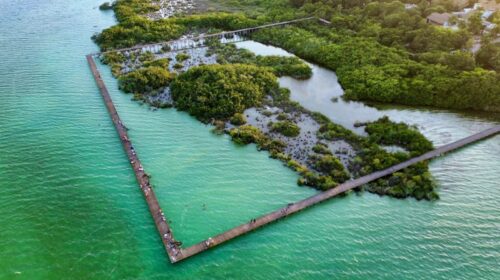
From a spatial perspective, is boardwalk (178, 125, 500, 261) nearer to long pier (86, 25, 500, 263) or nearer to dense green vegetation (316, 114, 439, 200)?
long pier (86, 25, 500, 263)

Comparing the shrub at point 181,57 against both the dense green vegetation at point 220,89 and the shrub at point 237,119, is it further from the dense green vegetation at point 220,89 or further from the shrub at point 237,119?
the shrub at point 237,119

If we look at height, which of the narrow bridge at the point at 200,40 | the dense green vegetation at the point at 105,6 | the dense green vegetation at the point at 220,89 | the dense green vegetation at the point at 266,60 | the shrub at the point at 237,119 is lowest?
the shrub at the point at 237,119

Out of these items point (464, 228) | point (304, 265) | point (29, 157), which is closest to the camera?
point (304, 265)

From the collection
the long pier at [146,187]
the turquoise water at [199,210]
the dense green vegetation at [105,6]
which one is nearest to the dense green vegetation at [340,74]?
the turquoise water at [199,210]

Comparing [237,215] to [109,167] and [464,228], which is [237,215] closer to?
[109,167]

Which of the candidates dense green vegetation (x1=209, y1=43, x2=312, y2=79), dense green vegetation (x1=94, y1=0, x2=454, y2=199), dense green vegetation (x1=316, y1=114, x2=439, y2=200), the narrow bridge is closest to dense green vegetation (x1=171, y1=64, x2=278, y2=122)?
dense green vegetation (x1=94, y1=0, x2=454, y2=199)

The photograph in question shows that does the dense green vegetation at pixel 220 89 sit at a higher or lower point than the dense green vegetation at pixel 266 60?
lower

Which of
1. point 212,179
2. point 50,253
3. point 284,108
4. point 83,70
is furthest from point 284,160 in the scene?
point 83,70

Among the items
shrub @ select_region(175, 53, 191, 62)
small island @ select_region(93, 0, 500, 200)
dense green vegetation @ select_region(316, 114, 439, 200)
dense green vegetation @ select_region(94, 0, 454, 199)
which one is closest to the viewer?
dense green vegetation @ select_region(316, 114, 439, 200)

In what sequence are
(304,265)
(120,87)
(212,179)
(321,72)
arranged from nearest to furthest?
(304,265)
(212,179)
(120,87)
(321,72)
